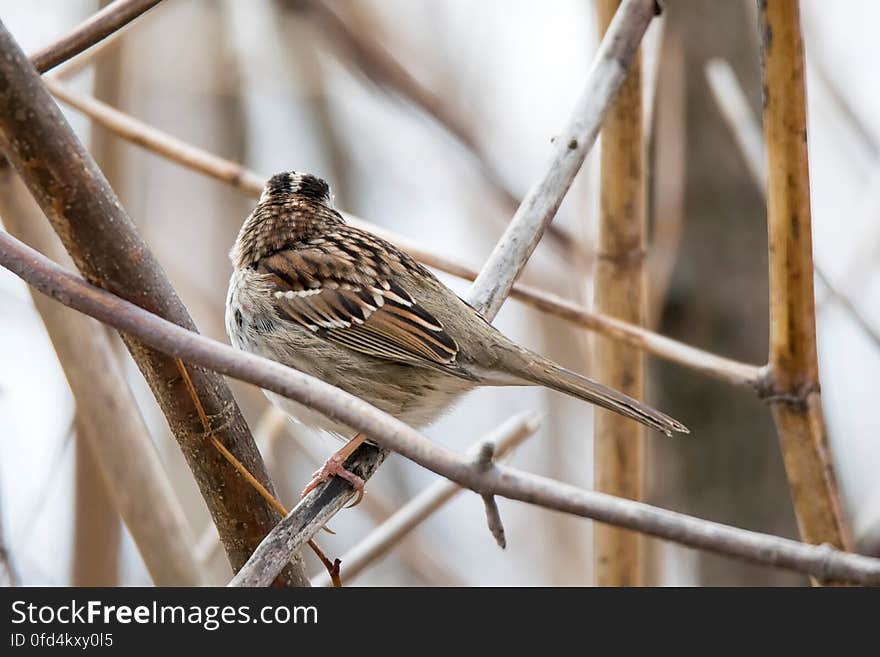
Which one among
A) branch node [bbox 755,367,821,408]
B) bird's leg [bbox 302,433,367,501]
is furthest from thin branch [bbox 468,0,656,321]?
branch node [bbox 755,367,821,408]

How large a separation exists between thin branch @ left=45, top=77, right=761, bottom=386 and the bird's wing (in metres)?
0.13

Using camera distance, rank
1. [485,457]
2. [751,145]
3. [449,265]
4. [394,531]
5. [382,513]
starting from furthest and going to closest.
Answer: [382,513] → [751,145] → [449,265] → [394,531] → [485,457]

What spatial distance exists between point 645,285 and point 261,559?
130cm

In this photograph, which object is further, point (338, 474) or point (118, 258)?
point (338, 474)

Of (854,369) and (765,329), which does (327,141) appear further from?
(854,369)

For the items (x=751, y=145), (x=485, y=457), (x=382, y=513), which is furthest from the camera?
(x=382, y=513)

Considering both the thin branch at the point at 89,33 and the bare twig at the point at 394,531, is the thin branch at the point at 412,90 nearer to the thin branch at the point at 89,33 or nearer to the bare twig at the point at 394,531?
the bare twig at the point at 394,531

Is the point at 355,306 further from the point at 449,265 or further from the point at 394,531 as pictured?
the point at 394,531

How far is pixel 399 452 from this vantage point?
114 centimetres

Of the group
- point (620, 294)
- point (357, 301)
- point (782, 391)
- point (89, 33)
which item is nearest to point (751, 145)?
point (620, 294)

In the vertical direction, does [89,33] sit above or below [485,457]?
above

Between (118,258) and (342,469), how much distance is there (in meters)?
0.69

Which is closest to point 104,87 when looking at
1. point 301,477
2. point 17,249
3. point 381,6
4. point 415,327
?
point 415,327

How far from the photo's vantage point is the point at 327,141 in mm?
4035
